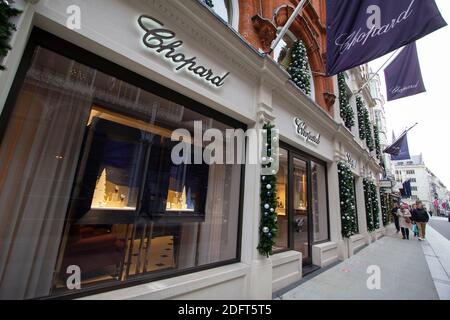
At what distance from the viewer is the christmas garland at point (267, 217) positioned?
14.0 feet

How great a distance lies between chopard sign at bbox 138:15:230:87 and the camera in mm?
3035

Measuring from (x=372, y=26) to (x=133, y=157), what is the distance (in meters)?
5.37

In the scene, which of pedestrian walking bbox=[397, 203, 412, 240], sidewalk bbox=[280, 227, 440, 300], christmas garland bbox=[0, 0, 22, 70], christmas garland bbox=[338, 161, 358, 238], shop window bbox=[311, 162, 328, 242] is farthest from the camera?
pedestrian walking bbox=[397, 203, 412, 240]

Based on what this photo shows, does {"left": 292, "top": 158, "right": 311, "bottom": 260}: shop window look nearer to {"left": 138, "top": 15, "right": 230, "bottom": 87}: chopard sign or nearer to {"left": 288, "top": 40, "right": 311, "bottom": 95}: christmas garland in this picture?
{"left": 288, "top": 40, "right": 311, "bottom": 95}: christmas garland

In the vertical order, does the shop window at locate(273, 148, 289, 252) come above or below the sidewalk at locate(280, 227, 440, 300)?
above

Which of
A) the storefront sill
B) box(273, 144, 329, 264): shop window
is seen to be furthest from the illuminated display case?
box(273, 144, 329, 264): shop window

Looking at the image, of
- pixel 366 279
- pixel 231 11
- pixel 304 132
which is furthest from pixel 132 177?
pixel 366 279

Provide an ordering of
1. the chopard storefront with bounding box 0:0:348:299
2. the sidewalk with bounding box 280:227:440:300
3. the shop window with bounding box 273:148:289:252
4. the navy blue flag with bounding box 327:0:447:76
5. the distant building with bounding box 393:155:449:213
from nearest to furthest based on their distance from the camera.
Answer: the chopard storefront with bounding box 0:0:348:299, the navy blue flag with bounding box 327:0:447:76, the sidewalk with bounding box 280:227:440:300, the shop window with bounding box 273:148:289:252, the distant building with bounding box 393:155:449:213

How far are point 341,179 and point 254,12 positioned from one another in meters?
6.59

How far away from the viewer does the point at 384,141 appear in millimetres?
29031

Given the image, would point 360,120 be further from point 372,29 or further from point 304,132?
point 372,29

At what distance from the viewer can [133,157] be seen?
4.17 meters

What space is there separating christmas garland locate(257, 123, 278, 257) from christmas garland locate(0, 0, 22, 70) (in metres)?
3.97
